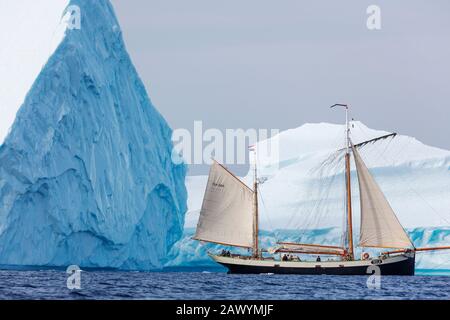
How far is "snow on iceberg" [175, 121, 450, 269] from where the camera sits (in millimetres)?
67562

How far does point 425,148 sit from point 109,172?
104ft

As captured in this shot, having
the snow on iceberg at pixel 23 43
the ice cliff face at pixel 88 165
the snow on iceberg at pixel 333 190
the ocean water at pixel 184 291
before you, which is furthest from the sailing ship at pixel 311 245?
the snow on iceberg at pixel 23 43

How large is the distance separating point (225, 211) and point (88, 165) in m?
10.7

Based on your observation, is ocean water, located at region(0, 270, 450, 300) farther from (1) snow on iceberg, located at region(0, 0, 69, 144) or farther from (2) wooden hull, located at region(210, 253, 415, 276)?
(2) wooden hull, located at region(210, 253, 415, 276)

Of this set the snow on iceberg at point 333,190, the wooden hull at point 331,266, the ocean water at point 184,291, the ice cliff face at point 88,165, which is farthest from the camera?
the snow on iceberg at point 333,190

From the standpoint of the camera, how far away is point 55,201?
49250 mm

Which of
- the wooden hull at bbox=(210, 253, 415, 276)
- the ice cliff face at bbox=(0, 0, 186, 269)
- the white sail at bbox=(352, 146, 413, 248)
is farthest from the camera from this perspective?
the wooden hull at bbox=(210, 253, 415, 276)

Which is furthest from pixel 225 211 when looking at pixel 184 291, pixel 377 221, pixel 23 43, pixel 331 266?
pixel 184 291

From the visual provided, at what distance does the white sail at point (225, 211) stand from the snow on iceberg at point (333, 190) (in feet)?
26.0

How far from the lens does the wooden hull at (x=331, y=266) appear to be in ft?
177

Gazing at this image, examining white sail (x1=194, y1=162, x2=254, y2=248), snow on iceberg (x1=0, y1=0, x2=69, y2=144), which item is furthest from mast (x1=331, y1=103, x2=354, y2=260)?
snow on iceberg (x1=0, y1=0, x2=69, y2=144)

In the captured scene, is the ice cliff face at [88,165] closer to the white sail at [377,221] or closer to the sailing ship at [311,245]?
the sailing ship at [311,245]

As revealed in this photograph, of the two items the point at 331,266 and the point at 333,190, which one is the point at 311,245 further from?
the point at 333,190
